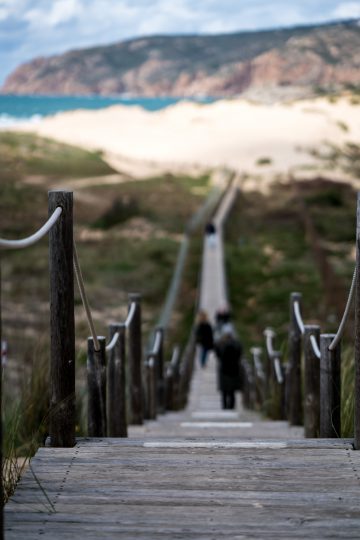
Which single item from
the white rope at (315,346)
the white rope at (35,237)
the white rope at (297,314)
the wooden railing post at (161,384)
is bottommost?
the wooden railing post at (161,384)

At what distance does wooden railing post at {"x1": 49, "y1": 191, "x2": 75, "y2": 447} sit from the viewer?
4176 millimetres

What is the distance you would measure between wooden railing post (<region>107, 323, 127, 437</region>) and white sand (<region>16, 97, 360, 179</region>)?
185 feet

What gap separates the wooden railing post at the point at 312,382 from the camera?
5.50 metres

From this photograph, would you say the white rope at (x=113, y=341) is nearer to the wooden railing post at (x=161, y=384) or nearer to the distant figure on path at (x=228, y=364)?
the wooden railing post at (x=161, y=384)

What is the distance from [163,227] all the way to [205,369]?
23538 mm

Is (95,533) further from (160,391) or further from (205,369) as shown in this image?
(205,369)

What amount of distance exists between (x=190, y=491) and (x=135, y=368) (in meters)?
Answer: 3.91

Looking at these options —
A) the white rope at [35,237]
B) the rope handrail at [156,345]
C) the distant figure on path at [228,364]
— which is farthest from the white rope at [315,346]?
the distant figure on path at [228,364]

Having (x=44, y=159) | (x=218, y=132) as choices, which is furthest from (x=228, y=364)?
(x=218, y=132)

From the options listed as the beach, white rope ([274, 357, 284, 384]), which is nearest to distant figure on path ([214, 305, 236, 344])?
white rope ([274, 357, 284, 384])

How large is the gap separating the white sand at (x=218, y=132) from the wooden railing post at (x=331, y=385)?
57.5 metres

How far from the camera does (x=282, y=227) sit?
40.1 meters

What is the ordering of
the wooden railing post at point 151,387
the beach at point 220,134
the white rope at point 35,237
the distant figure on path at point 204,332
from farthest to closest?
the beach at point 220,134, the distant figure on path at point 204,332, the wooden railing post at point 151,387, the white rope at point 35,237

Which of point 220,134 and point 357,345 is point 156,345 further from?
point 220,134
